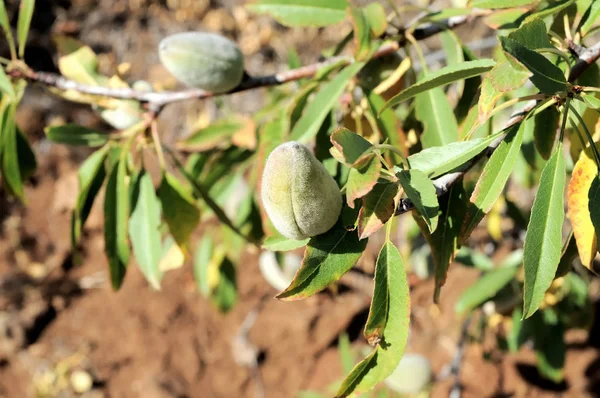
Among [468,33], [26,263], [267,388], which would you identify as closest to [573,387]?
[267,388]

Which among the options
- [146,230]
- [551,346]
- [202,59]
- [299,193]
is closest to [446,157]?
[299,193]

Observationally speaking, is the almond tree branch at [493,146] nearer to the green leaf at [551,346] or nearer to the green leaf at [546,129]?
the green leaf at [546,129]

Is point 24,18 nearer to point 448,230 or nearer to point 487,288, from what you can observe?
point 448,230

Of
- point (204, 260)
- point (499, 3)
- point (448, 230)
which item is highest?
point (499, 3)

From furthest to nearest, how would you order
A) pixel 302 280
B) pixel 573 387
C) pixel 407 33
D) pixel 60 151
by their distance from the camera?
pixel 60 151 → pixel 573 387 → pixel 407 33 → pixel 302 280

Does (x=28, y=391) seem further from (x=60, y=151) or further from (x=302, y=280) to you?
(x=302, y=280)

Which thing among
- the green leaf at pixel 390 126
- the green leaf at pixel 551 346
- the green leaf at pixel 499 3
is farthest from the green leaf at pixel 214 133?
the green leaf at pixel 551 346

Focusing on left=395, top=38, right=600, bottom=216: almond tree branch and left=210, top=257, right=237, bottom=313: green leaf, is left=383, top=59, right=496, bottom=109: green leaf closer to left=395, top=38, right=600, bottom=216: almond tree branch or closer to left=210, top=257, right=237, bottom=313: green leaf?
left=395, top=38, right=600, bottom=216: almond tree branch
